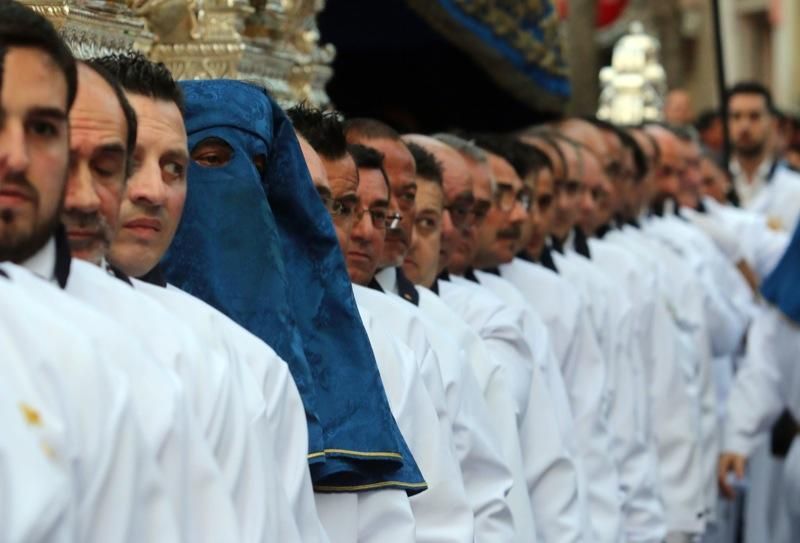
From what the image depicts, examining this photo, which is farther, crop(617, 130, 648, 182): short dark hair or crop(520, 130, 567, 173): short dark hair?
crop(617, 130, 648, 182): short dark hair

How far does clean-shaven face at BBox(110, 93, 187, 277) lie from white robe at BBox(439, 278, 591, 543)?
2517 millimetres

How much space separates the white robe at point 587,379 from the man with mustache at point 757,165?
252 inches

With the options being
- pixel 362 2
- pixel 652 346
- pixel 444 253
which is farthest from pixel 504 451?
pixel 362 2

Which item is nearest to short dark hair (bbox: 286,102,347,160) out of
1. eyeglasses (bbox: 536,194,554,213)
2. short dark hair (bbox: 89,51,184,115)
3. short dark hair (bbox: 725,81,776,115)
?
short dark hair (bbox: 89,51,184,115)

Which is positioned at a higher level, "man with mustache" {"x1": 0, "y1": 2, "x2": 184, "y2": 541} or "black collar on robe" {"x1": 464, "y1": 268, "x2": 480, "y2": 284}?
"man with mustache" {"x1": 0, "y1": 2, "x2": 184, "y2": 541}

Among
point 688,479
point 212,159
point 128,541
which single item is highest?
point 212,159

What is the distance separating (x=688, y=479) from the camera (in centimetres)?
992

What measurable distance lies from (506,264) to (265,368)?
163 inches

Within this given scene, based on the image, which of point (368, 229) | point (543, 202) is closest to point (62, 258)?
point (368, 229)

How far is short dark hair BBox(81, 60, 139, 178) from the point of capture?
4191 millimetres

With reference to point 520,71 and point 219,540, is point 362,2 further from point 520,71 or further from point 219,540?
point 219,540

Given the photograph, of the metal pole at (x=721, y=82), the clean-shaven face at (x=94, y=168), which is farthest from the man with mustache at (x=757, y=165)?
the clean-shaven face at (x=94, y=168)

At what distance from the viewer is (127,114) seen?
4.23m

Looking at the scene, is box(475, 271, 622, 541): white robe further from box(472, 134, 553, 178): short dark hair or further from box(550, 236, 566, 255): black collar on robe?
box(550, 236, 566, 255): black collar on robe
